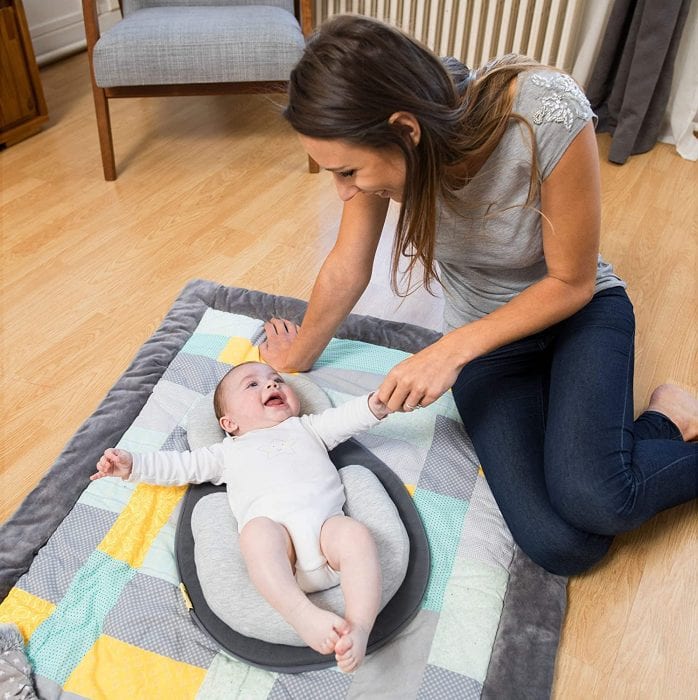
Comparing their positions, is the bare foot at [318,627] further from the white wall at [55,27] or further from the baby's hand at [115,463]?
the white wall at [55,27]

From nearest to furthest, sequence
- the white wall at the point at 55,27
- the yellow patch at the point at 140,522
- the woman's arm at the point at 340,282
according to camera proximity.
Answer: the yellow patch at the point at 140,522 < the woman's arm at the point at 340,282 < the white wall at the point at 55,27

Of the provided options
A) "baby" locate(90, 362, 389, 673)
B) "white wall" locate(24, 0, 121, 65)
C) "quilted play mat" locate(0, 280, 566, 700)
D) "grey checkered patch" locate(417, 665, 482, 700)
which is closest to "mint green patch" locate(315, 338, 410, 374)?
"quilted play mat" locate(0, 280, 566, 700)

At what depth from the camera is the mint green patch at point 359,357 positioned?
175 cm

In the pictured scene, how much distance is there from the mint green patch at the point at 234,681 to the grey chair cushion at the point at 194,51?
1.71m

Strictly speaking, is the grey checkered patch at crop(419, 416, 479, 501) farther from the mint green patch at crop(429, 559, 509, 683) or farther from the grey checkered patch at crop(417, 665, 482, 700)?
the grey checkered patch at crop(417, 665, 482, 700)

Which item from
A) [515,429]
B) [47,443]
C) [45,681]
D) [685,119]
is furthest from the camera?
[685,119]

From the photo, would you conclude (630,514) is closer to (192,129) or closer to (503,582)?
(503,582)

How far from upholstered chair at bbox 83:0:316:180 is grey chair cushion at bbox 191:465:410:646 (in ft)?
Answer: 4.69

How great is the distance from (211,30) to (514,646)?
1937 millimetres

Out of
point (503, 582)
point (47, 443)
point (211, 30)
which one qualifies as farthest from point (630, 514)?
point (211, 30)

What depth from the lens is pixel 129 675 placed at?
1181mm

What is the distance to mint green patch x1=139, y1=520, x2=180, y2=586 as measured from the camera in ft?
4.33

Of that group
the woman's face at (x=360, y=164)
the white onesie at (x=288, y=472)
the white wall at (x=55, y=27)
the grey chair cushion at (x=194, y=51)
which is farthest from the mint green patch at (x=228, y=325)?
the white wall at (x=55, y=27)

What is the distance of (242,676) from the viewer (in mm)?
1182
